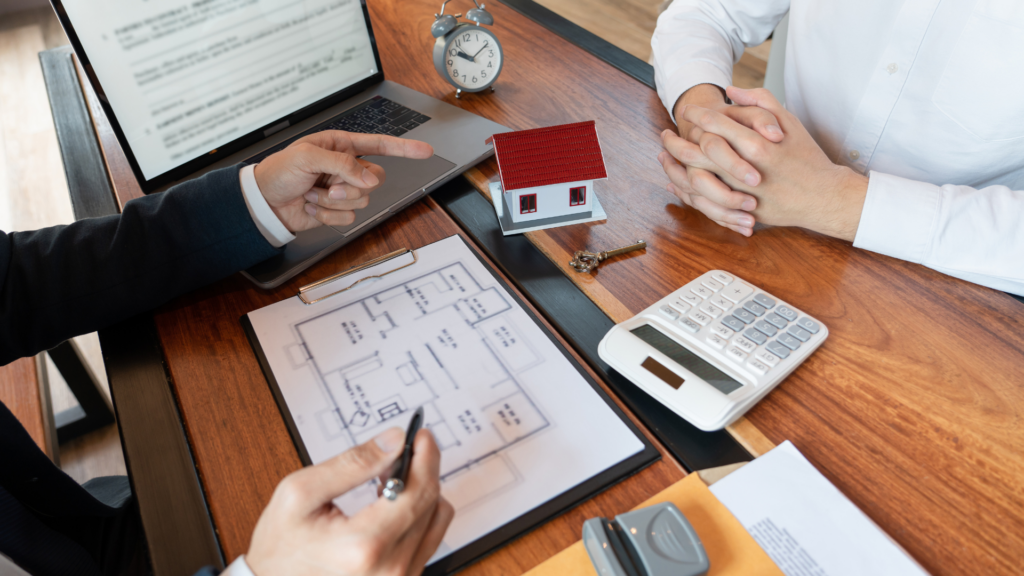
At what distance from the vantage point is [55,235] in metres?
0.70

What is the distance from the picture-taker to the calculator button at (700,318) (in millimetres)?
643

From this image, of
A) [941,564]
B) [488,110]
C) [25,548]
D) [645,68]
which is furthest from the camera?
[645,68]

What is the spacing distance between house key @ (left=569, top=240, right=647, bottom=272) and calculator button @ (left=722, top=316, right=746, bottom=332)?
18 centimetres

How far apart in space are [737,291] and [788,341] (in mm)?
87

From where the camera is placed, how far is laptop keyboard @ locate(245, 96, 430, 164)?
993 millimetres

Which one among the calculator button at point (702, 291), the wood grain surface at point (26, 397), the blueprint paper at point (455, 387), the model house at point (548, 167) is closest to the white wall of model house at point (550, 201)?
the model house at point (548, 167)

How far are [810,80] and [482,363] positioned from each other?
0.85 metres

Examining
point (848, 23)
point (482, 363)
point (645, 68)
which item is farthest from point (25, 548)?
point (848, 23)

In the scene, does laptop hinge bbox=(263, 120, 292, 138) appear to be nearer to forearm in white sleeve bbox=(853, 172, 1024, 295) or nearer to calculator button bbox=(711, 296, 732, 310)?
calculator button bbox=(711, 296, 732, 310)

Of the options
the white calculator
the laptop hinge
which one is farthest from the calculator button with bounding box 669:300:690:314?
the laptop hinge

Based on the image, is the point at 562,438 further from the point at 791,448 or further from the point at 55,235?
the point at 55,235

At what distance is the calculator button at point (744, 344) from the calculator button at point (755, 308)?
5 cm

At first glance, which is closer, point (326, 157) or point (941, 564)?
point (941, 564)

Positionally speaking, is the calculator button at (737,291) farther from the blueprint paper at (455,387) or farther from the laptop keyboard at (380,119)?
the laptop keyboard at (380,119)
